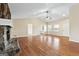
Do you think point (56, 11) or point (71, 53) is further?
point (56, 11)

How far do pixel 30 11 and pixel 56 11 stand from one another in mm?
545

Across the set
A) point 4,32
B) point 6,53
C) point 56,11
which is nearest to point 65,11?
point 56,11

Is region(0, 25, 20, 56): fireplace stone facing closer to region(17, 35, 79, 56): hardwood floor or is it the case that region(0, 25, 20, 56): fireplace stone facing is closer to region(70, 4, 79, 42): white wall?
region(17, 35, 79, 56): hardwood floor

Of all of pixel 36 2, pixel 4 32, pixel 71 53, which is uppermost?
pixel 36 2

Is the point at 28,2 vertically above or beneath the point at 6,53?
above

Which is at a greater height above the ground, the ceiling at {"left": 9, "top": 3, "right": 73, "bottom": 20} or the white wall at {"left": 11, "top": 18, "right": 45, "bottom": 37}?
the ceiling at {"left": 9, "top": 3, "right": 73, "bottom": 20}

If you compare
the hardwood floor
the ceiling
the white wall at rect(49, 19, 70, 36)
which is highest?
the ceiling

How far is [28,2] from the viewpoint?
7.49 feet

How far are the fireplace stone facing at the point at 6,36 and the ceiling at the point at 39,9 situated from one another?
0.12 metres

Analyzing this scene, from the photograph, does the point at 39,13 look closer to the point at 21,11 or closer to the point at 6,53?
the point at 21,11

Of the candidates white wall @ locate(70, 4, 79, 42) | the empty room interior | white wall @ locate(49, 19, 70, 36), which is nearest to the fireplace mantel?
the empty room interior

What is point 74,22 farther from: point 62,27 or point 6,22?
point 6,22

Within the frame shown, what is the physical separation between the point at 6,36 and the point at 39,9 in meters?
0.87

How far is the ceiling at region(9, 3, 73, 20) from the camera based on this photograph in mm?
2305
